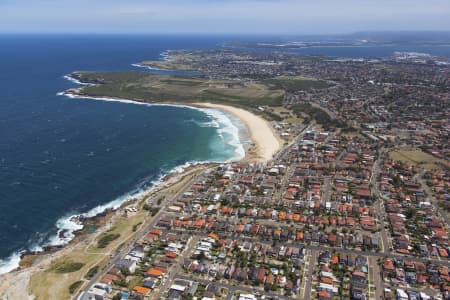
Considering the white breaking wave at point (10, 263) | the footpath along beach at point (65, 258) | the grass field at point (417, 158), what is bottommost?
the white breaking wave at point (10, 263)

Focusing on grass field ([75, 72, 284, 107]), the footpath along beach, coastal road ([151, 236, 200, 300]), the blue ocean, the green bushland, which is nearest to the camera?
coastal road ([151, 236, 200, 300])

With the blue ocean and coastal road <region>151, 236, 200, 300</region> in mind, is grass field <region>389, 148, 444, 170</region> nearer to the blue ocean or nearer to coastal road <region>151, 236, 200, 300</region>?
the blue ocean

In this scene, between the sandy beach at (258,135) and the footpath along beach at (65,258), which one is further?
the sandy beach at (258,135)

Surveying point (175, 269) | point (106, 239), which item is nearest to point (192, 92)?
point (106, 239)

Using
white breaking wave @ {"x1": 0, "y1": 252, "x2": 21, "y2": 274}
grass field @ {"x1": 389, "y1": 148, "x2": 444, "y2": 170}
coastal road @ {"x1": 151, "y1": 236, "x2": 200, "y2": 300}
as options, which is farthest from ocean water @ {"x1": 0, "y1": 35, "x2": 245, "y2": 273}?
grass field @ {"x1": 389, "y1": 148, "x2": 444, "y2": 170}

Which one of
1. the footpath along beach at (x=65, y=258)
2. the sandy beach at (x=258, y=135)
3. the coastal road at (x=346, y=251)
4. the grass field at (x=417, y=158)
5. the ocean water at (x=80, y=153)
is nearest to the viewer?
the footpath along beach at (x=65, y=258)

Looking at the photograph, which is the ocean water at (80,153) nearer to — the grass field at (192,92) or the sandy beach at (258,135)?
the sandy beach at (258,135)

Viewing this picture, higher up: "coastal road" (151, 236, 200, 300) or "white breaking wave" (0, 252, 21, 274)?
"coastal road" (151, 236, 200, 300)

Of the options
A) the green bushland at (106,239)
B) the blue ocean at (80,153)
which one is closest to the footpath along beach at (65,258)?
the green bushland at (106,239)

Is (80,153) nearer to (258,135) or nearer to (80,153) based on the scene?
(80,153)
